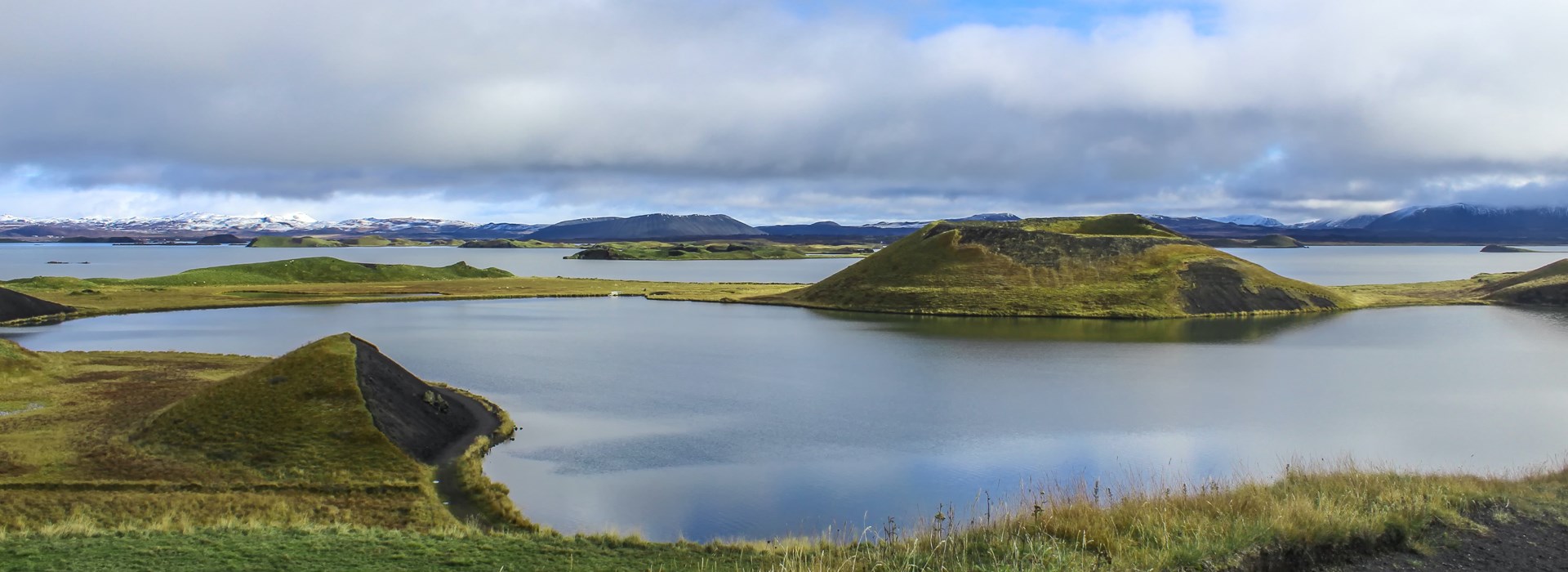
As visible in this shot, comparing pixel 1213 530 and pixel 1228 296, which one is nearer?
pixel 1213 530

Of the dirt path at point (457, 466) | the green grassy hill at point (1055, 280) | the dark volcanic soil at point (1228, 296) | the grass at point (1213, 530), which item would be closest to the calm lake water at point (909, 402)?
the dirt path at point (457, 466)

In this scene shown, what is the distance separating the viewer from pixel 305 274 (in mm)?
137000

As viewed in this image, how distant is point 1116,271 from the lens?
93812 millimetres

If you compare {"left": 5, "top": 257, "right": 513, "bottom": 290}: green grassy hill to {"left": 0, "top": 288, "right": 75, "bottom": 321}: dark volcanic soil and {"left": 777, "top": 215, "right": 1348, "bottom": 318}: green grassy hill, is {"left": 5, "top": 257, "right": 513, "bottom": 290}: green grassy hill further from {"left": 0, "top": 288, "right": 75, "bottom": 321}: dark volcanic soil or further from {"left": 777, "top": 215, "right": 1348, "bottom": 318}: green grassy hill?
{"left": 777, "top": 215, "right": 1348, "bottom": 318}: green grassy hill

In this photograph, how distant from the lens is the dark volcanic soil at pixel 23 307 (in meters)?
75.1

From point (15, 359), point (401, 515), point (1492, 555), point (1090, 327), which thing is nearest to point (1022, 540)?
point (1492, 555)

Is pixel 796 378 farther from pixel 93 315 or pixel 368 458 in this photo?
pixel 93 315

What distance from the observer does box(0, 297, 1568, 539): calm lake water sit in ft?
80.7

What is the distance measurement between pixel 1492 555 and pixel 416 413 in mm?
29367

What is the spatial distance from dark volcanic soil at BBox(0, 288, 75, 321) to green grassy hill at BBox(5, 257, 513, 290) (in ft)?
118

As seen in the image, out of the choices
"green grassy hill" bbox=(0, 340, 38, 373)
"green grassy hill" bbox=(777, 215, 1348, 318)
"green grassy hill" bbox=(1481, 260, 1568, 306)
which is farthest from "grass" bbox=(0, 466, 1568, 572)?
"green grassy hill" bbox=(1481, 260, 1568, 306)

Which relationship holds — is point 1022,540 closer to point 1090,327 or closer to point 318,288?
point 1090,327

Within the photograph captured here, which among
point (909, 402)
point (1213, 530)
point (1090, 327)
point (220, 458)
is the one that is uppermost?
point (1213, 530)

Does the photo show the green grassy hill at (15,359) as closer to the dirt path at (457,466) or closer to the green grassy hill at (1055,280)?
the dirt path at (457,466)
